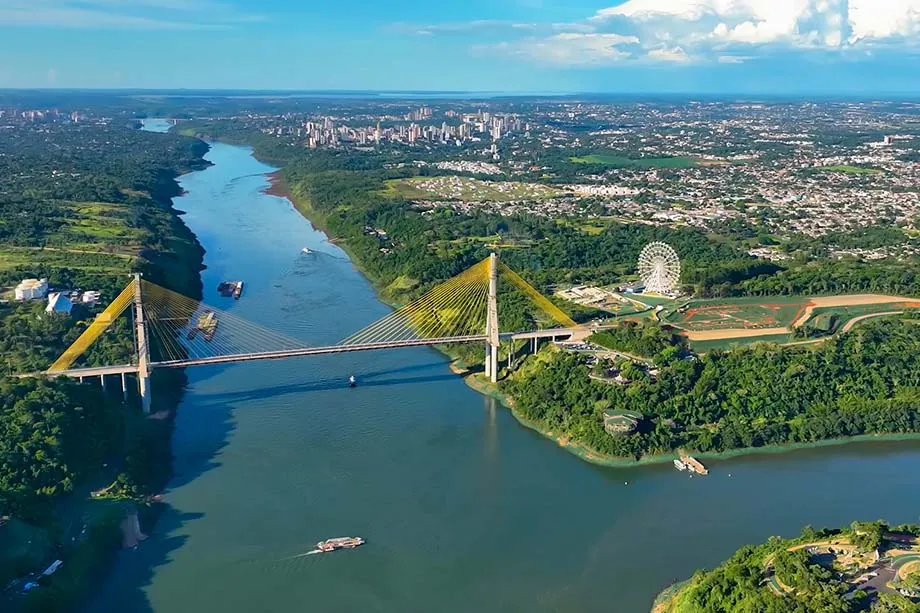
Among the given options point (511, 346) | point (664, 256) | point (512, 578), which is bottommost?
point (512, 578)

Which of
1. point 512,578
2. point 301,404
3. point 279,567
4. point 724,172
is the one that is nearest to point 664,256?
point 301,404

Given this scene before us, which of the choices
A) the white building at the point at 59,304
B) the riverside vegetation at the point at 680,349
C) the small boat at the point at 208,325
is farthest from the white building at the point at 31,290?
the riverside vegetation at the point at 680,349

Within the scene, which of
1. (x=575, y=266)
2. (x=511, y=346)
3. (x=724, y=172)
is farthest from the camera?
(x=724, y=172)

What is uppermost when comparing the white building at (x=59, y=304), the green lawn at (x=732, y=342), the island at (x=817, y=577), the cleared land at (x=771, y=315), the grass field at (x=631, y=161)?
the grass field at (x=631, y=161)

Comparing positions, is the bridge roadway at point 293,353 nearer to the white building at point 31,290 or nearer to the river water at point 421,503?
the river water at point 421,503

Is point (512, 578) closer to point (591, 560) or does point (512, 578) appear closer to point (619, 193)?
point (591, 560)

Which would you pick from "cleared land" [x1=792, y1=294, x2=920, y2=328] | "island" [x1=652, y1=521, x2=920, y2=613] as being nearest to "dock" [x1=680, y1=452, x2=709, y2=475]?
"island" [x1=652, y1=521, x2=920, y2=613]

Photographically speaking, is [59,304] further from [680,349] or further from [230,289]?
[680,349]
